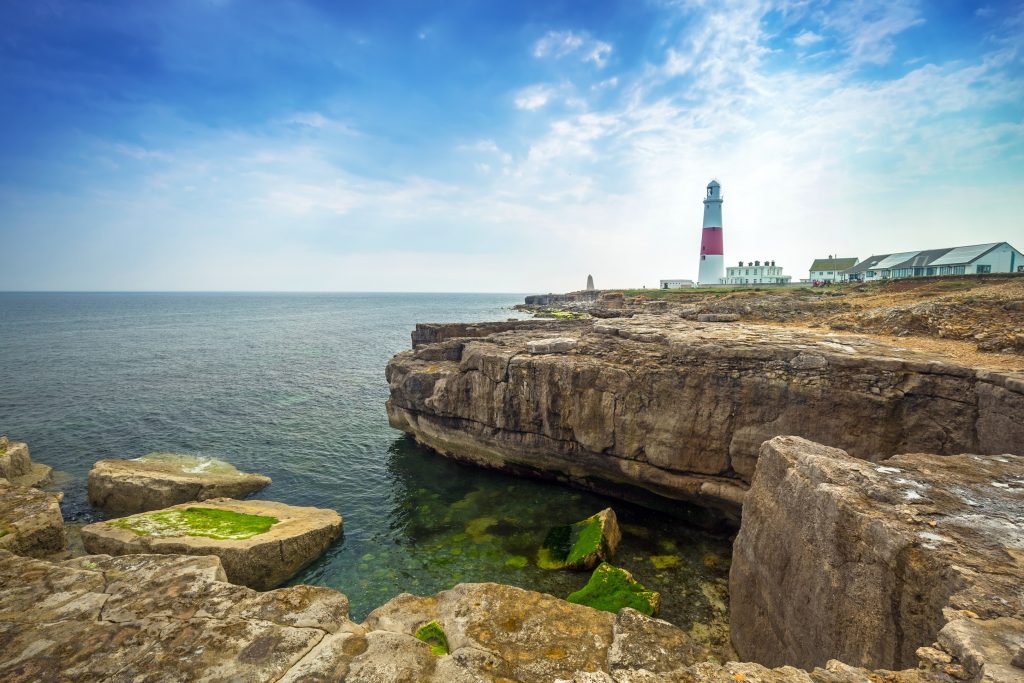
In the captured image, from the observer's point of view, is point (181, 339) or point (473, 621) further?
point (181, 339)

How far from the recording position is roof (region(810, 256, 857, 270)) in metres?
87.9

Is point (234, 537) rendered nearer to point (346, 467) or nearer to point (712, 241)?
point (346, 467)

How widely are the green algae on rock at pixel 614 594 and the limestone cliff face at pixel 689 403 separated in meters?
A: 6.30

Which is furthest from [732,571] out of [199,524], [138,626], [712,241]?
[712,241]

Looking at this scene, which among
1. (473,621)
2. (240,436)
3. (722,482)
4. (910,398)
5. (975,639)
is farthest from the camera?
(240,436)

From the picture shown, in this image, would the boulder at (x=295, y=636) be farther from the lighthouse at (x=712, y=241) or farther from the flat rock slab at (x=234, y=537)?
the lighthouse at (x=712, y=241)

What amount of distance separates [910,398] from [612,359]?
1069cm

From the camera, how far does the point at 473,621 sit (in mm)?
9758

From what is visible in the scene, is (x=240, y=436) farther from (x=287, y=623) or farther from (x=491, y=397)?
(x=287, y=623)

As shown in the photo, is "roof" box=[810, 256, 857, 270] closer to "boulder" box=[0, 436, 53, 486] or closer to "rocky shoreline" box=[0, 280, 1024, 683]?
"rocky shoreline" box=[0, 280, 1024, 683]

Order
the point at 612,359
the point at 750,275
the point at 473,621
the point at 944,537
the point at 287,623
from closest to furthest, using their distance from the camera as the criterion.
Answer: the point at 944,537
the point at 287,623
the point at 473,621
the point at 612,359
the point at 750,275

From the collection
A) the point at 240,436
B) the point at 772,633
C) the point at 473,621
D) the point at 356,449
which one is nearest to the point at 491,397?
the point at 356,449

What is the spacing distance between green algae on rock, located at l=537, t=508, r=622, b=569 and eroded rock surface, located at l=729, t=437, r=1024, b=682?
5.48 metres

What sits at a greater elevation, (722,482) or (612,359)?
(612,359)
